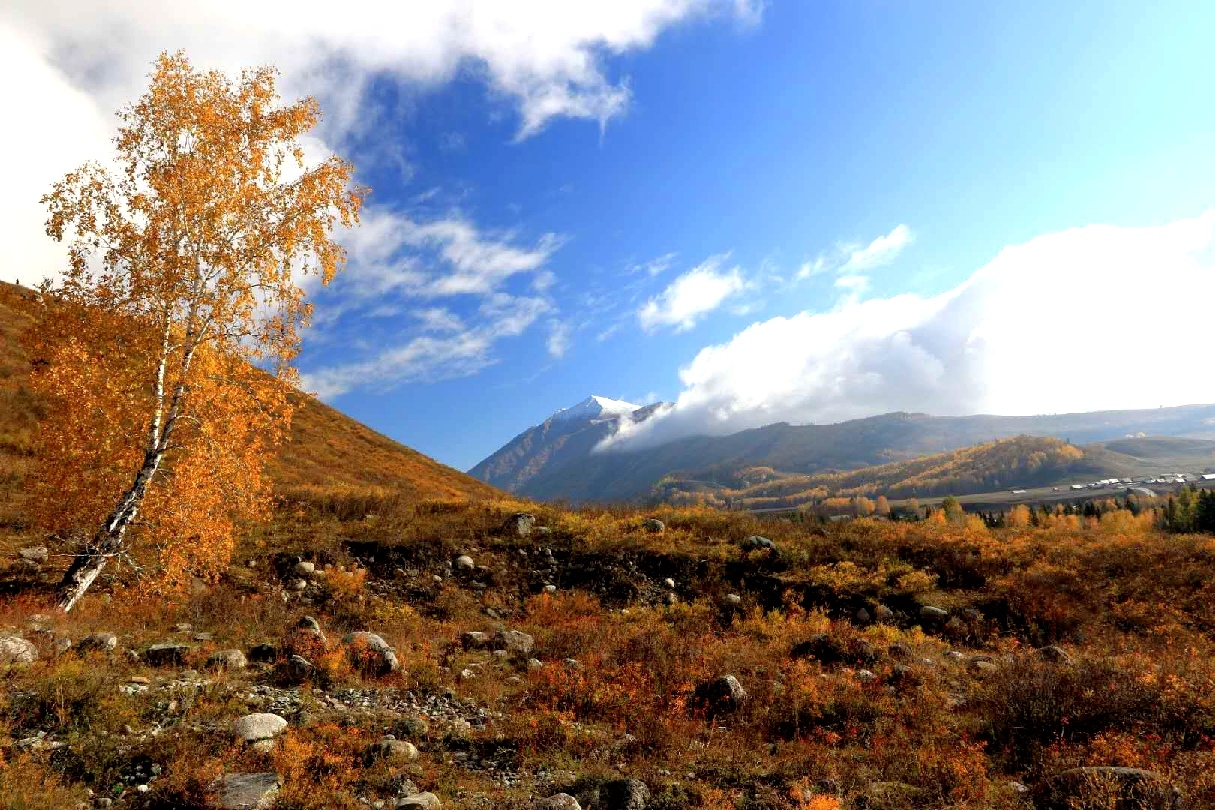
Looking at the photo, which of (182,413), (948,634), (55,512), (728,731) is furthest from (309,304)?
(948,634)

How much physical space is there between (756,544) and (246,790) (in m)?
20.6

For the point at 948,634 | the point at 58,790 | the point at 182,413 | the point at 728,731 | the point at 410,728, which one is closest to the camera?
the point at 58,790

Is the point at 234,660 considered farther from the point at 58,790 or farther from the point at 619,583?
the point at 619,583

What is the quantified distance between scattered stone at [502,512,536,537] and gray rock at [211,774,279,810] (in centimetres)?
1696

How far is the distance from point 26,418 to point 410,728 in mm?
34770

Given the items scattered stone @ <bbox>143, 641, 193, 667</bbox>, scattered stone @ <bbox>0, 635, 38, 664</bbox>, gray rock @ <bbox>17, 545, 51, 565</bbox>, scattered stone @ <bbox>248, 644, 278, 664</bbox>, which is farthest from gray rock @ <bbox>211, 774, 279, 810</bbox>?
gray rock @ <bbox>17, 545, 51, 565</bbox>

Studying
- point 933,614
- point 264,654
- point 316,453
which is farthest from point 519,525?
point 316,453

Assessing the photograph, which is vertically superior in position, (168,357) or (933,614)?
(168,357)

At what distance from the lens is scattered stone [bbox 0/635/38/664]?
1016cm

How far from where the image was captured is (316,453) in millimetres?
46062

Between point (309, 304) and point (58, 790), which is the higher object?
point (309, 304)

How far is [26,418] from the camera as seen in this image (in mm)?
31438

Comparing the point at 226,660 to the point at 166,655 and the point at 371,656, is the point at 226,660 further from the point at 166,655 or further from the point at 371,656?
the point at 371,656

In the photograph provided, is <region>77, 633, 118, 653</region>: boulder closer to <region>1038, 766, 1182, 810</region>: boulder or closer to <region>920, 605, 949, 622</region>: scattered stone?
<region>1038, 766, 1182, 810</region>: boulder
